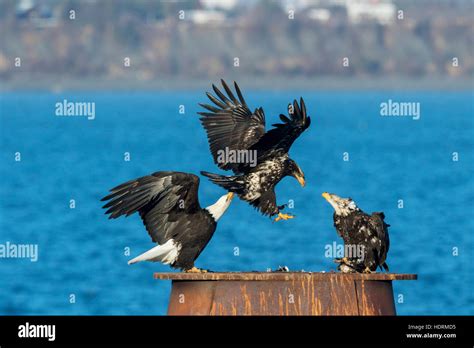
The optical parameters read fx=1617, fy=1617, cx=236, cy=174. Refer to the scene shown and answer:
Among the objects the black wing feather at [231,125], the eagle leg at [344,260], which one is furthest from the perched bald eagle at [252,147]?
the eagle leg at [344,260]

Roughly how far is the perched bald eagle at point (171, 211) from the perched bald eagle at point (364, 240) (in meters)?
1.03

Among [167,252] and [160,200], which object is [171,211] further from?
[167,252]

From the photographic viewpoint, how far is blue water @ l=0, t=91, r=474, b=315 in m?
34.8

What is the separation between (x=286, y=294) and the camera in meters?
11.7

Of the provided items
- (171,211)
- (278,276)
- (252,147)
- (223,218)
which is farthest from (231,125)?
(223,218)

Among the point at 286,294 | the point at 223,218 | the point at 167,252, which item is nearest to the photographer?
the point at 286,294

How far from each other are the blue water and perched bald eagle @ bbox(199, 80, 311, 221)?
13.5m

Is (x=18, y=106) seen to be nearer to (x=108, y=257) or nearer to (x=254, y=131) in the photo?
(x=108, y=257)

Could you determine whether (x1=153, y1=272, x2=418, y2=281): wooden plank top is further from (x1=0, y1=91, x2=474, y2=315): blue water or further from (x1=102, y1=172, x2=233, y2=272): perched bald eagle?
(x1=0, y1=91, x2=474, y2=315): blue water

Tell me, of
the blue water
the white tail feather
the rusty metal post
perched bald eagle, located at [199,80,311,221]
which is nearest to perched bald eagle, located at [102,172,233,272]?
the white tail feather

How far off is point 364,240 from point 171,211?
1.60 metres

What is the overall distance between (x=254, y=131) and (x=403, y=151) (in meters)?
71.0

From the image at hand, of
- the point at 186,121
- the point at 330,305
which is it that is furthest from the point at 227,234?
the point at 186,121

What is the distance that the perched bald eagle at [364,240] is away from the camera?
12641 mm
